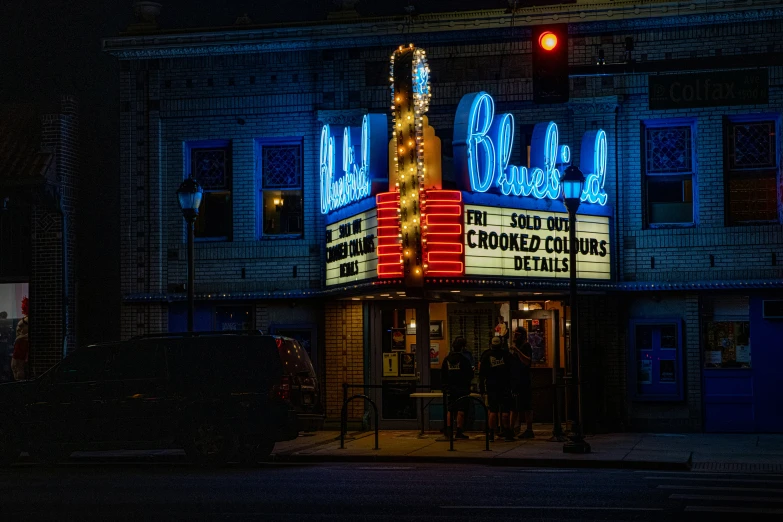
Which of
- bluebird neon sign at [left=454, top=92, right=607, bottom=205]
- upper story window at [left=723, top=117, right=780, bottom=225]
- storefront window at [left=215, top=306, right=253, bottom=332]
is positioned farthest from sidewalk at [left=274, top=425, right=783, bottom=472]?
bluebird neon sign at [left=454, top=92, right=607, bottom=205]

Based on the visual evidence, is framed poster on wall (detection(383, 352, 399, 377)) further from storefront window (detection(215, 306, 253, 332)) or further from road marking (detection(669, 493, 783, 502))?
road marking (detection(669, 493, 783, 502))

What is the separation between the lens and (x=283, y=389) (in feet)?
59.6

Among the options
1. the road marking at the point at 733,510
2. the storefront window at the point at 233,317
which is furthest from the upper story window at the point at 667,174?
the road marking at the point at 733,510

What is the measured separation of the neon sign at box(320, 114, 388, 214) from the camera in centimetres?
2014

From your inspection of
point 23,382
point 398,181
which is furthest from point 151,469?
point 398,181

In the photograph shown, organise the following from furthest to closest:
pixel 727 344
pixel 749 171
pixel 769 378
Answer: pixel 749 171 → pixel 727 344 → pixel 769 378

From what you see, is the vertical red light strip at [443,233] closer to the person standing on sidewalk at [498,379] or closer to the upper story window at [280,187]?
the person standing on sidewalk at [498,379]

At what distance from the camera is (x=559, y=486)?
14523mm

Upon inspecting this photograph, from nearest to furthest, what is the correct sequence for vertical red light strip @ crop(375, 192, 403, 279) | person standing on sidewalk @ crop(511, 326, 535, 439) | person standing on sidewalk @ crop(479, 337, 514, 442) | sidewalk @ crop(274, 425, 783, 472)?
sidewalk @ crop(274, 425, 783, 472)
vertical red light strip @ crop(375, 192, 403, 279)
person standing on sidewalk @ crop(479, 337, 514, 442)
person standing on sidewalk @ crop(511, 326, 535, 439)

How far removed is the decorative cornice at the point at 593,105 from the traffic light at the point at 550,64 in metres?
7.17

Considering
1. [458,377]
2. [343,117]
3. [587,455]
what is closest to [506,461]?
[587,455]

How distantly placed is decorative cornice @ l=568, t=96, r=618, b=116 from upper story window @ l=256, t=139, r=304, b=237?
5636mm

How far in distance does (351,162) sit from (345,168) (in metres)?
0.28

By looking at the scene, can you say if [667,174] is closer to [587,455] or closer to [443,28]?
[443,28]
